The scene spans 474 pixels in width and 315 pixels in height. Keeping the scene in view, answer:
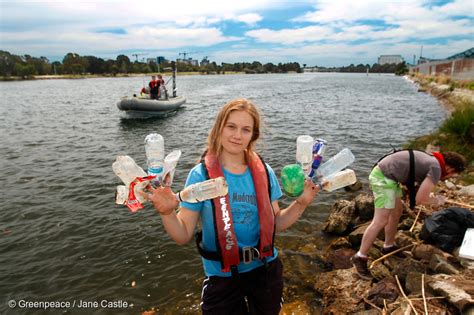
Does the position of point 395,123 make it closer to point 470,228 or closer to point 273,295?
point 470,228

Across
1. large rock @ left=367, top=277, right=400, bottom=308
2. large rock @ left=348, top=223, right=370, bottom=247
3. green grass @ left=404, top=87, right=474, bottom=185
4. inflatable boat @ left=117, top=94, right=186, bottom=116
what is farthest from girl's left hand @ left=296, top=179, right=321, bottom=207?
inflatable boat @ left=117, top=94, right=186, bottom=116

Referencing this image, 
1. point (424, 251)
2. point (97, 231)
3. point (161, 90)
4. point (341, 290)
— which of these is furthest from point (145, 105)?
point (424, 251)

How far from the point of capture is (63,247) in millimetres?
6535

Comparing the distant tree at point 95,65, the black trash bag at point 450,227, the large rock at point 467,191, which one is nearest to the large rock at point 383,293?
the black trash bag at point 450,227

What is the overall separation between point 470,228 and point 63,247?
7.29 m

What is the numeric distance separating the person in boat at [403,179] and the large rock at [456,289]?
3.23 ft

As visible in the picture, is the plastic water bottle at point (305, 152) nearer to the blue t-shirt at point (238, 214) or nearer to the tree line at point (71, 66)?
the blue t-shirt at point (238, 214)

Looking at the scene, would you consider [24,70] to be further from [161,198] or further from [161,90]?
[161,198]

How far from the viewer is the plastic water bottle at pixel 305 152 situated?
8.17 ft

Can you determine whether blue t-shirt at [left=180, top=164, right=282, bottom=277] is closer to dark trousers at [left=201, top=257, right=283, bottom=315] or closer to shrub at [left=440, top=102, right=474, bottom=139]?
dark trousers at [left=201, top=257, right=283, bottom=315]

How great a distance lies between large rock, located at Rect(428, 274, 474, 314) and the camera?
302 cm

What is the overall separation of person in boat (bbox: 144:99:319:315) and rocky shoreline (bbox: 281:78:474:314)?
1.81 m

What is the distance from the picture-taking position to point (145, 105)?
22.1m

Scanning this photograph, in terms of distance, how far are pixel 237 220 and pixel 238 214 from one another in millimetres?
52
